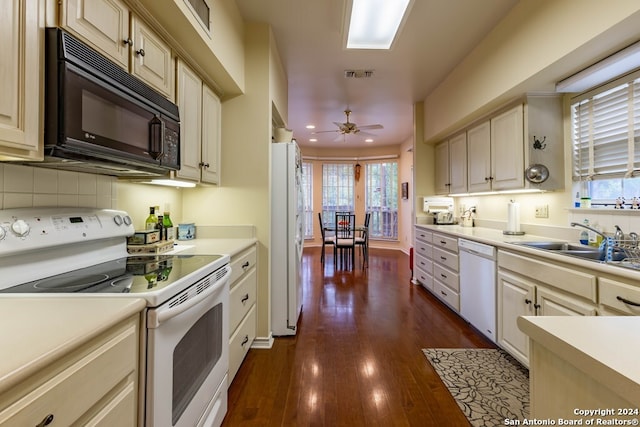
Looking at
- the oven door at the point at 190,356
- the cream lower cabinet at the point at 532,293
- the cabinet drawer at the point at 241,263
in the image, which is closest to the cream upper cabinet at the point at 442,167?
the cream lower cabinet at the point at 532,293

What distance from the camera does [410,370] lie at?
6.70 ft

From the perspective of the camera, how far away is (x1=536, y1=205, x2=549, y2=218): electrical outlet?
2.63 meters

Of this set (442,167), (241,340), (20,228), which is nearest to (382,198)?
(442,167)

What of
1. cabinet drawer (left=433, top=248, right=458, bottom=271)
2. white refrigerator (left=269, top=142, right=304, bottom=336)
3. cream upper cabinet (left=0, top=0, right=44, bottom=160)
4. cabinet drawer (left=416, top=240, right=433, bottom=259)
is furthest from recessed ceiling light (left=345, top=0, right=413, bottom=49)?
cabinet drawer (left=416, top=240, right=433, bottom=259)

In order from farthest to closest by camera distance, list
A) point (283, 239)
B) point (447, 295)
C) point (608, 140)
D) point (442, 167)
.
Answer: point (442, 167) → point (447, 295) → point (283, 239) → point (608, 140)

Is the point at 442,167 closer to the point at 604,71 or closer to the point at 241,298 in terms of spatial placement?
the point at 604,71

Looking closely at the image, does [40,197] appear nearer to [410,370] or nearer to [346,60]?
[410,370]

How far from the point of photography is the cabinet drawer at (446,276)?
299cm

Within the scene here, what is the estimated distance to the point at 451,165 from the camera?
3.82 metres

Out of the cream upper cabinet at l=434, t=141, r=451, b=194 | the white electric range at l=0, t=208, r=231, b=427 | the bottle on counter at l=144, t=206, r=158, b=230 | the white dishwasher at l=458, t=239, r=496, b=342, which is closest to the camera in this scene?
the white electric range at l=0, t=208, r=231, b=427

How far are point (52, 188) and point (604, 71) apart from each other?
3.29 m

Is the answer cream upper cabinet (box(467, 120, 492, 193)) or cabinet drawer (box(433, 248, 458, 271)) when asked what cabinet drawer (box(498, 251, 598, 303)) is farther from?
cream upper cabinet (box(467, 120, 492, 193))

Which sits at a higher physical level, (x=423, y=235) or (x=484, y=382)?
(x=423, y=235)

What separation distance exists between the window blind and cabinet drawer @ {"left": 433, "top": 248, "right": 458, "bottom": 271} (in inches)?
48.7
